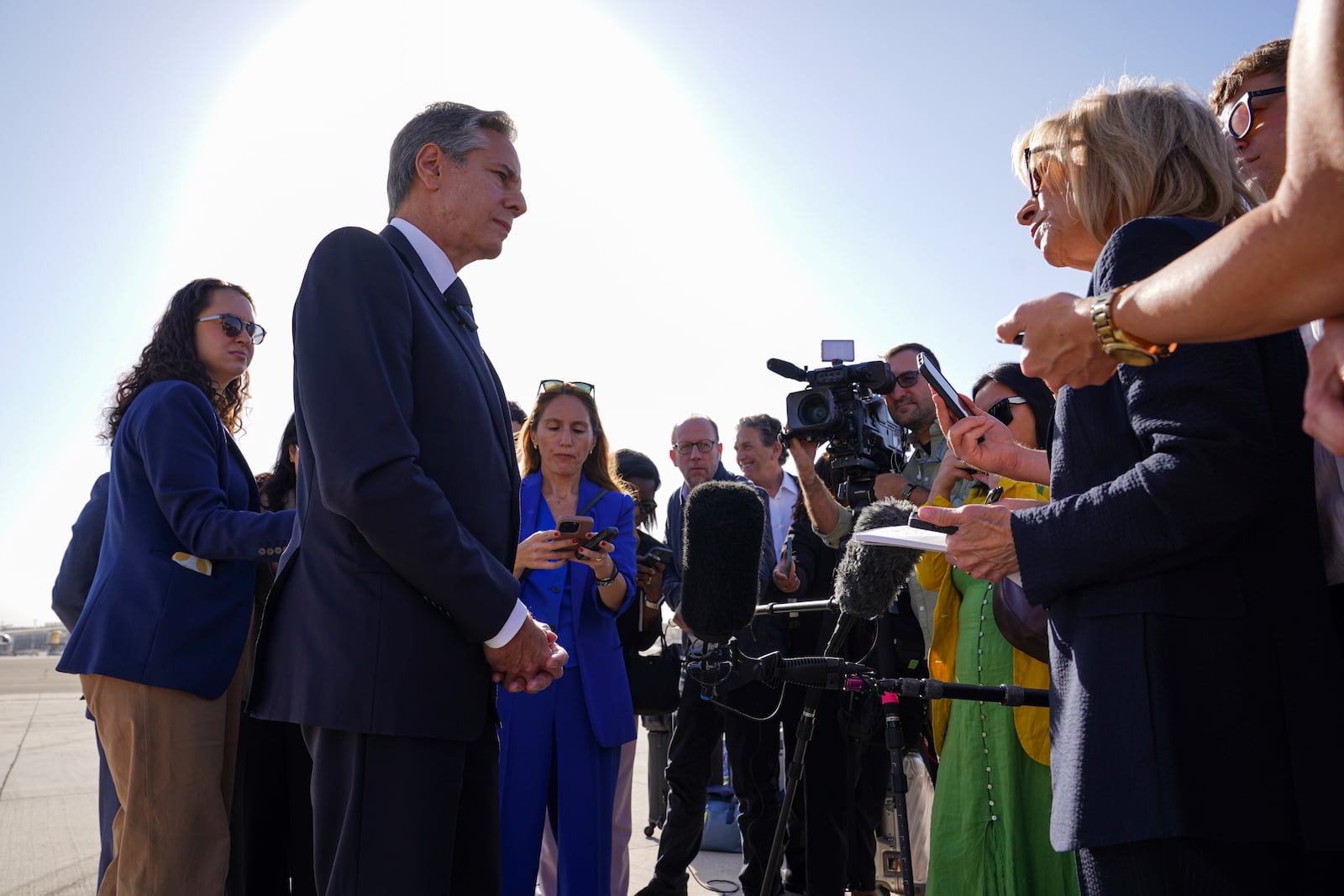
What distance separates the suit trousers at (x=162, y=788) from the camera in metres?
2.93

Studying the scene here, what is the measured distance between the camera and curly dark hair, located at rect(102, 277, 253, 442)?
11.9 ft

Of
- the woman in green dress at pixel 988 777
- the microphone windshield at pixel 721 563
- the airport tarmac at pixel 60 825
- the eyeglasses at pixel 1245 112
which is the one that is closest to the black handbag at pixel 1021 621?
the woman in green dress at pixel 988 777

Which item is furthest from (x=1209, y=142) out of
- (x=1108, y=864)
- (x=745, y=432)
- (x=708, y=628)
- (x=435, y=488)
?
(x=745, y=432)

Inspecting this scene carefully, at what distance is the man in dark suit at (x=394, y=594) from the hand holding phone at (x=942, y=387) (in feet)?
3.47

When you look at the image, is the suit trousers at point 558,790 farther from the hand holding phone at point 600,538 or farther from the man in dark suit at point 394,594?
the man in dark suit at point 394,594

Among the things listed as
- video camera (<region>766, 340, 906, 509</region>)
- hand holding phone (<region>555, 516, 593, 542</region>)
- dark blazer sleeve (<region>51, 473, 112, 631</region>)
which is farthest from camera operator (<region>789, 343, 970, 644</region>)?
dark blazer sleeve (<region>51, 473, 112, 631</region>)

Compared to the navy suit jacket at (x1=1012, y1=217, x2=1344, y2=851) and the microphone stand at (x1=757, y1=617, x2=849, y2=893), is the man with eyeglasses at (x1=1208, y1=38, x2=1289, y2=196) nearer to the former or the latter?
the navy suit jacket at (x1=1012, y1=217, x2=1344, y2=851)

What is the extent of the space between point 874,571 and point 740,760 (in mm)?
2359

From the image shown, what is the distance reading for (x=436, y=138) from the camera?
2516 mm

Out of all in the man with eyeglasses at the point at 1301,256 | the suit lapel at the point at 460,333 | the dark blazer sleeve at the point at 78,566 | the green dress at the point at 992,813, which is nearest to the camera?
the man with eyeglasses at the point at 1301,256

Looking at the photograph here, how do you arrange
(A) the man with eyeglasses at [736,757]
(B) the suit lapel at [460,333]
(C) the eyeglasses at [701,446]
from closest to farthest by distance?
(B) the suit lapel at [460,333] < (A) the man with eyeglasses at [736,757] < (C) the eyeglasses at [701,446]

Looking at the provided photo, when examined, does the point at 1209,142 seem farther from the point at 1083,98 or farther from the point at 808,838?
the point at 808,838

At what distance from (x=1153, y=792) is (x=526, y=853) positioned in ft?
8.07

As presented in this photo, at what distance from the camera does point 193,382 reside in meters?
3.59
